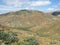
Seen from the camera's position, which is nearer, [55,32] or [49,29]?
[55,32]

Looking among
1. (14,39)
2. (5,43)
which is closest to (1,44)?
(5,43)

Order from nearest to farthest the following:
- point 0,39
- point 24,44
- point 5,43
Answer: point 24,44 < point 5,43 < point 0,39

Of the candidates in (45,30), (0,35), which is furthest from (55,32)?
(0,35)

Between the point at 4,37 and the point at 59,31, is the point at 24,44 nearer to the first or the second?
the point at 4,37

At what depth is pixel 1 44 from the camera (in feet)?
101

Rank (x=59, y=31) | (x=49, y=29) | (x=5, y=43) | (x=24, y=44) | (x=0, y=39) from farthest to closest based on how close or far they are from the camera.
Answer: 1. (x=49, y=29)
2. (x=59, y=31)
3. (x=0, y=39)
4. (x=5, y=43)
5. (x=24, y=44)

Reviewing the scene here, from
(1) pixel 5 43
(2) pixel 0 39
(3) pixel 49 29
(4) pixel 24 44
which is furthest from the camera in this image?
(3) pixel 49 29

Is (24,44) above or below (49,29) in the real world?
above

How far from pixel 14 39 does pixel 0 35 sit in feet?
11.3

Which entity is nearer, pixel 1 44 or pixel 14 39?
pixel 1 44

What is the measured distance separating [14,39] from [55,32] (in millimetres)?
127112

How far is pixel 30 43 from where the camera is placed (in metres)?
30.5

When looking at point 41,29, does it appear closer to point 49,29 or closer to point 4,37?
point 49,29

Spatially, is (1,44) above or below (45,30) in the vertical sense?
above
